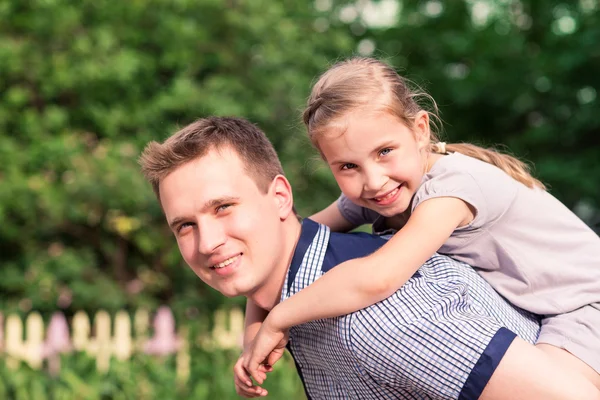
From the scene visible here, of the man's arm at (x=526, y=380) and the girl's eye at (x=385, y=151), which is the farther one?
the girl's eye at (x=385, y=151)

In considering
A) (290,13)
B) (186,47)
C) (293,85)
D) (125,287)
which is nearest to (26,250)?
(125,287)

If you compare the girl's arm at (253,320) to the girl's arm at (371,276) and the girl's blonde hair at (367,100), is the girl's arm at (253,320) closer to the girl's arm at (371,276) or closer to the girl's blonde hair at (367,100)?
the girl's arm at (371,276)

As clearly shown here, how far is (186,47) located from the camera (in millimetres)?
9961

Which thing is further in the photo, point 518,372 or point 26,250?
point 26,250

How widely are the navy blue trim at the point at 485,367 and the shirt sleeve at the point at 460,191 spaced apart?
1.85ft

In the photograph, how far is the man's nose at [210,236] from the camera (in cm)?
226

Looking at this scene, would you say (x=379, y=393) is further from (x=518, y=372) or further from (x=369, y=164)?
(x=369, y=164)

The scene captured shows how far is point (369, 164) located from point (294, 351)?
65cm

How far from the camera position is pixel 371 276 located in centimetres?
207

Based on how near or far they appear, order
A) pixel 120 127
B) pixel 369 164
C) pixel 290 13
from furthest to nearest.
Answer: pixel 290 13 → pixel 120 127 → pixel 369 164

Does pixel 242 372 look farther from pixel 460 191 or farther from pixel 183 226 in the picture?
pixel 460 191

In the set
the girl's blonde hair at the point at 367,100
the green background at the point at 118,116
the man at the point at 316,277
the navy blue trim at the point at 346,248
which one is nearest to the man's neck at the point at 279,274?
the man at the point at 316,277

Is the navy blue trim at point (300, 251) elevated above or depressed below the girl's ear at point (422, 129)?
below

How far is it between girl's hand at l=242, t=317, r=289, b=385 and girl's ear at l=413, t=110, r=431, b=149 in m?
0.86
